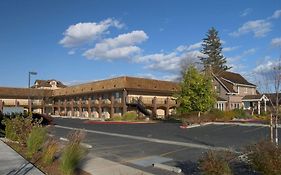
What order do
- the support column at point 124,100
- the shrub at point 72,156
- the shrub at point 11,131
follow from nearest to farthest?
the shrub at point 72,156 < the shrub at point 11,131 < the support column at point 124,100

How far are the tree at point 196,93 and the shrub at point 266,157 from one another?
29.0 meters

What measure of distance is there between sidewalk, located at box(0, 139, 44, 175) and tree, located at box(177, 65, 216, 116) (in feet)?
82.0

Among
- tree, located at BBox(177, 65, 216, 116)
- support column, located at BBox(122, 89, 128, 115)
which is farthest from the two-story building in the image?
tree, located at BBox(177, 65, 216, 116)

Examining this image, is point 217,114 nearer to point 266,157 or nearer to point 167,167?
point 167,167

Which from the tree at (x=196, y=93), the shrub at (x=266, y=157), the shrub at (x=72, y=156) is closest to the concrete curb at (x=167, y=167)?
the shrub at (x=72, y=156)

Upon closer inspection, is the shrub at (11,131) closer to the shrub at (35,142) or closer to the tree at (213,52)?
the shrub at (35,142)

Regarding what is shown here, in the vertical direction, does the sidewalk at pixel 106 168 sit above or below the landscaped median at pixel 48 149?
below

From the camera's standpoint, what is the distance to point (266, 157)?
24.2 ft

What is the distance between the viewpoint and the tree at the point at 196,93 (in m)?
36.9

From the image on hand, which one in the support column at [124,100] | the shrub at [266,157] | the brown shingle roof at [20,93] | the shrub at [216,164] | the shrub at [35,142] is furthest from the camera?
the brown shingle roof at [20,93]

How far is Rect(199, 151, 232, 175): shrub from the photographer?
24.5 ft

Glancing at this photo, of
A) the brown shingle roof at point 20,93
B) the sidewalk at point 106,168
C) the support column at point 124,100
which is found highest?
the brown shingle roof at point 20,93

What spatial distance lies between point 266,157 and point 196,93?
30.0 m

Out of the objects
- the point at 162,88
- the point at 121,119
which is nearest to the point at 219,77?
the point at 162,88
